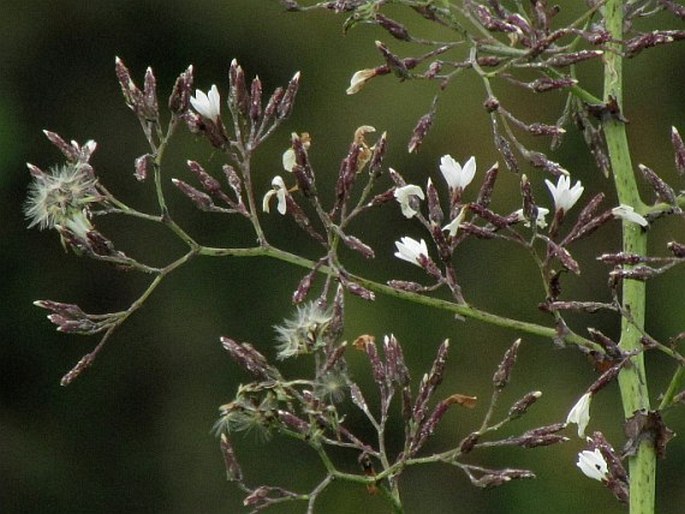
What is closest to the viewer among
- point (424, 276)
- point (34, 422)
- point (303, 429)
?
point (303, 429)

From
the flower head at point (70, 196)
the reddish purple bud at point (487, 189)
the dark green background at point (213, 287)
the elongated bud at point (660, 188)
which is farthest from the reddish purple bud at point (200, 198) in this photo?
the dark green background at point (213, 287)

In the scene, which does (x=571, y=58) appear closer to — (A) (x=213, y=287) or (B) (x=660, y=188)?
(B) (x=660, y=188)

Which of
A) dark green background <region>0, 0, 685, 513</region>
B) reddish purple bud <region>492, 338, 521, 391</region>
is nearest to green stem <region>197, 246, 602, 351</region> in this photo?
reddish purple bud <region>492, 338, 521, 391</region>

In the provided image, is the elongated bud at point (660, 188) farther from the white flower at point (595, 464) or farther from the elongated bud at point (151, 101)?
the elongated bud at point (151, 101)

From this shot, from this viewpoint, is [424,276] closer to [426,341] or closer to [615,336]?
[426,341]

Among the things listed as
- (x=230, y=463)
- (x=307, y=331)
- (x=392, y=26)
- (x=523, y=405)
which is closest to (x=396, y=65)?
(x=392, y=26)

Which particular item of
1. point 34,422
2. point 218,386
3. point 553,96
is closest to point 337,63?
Answer: point 553,96

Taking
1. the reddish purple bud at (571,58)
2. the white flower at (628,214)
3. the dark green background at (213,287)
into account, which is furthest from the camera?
the dark green background at (213,287)
